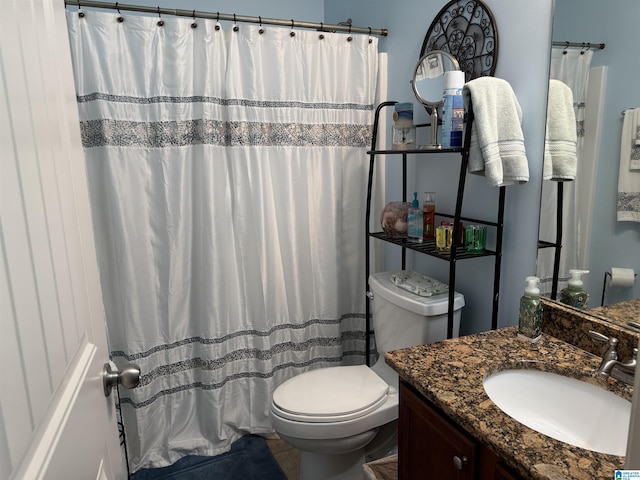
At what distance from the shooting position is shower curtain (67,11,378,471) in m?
1.92

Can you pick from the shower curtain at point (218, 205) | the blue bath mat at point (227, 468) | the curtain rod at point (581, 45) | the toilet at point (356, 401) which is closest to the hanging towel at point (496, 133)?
the curtain rod at point (581, 45)

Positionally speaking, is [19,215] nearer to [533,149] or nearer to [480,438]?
[480,438]

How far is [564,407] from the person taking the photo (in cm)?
119

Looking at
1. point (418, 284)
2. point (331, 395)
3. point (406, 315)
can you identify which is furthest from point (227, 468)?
point (418, 284)

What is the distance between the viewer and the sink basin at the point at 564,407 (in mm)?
1083

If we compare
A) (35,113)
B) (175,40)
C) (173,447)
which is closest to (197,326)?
(173,447)

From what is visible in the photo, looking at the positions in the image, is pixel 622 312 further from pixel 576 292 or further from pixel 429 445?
pixel 429 445

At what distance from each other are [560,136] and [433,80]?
22.7 inches

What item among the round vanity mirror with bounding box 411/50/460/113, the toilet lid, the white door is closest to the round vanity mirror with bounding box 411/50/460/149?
the round vanity mirror with bounding box 411/50/460/113

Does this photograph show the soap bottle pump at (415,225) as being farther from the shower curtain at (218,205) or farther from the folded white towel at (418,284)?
the shower curtain at (218,205)

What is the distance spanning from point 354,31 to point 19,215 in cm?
197

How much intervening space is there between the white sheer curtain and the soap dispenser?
2cm

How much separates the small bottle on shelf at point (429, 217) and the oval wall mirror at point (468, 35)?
48 cm

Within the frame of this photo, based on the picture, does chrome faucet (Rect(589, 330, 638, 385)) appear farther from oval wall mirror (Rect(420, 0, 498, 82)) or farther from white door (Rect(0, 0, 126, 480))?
white door (Rect(0, 0, 126, 480))
